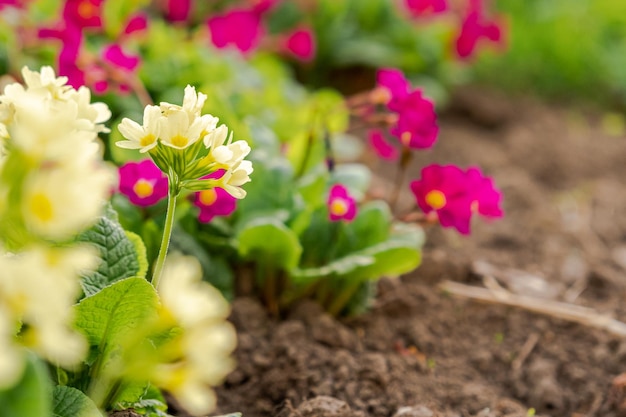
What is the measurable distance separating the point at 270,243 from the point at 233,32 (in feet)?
3.32

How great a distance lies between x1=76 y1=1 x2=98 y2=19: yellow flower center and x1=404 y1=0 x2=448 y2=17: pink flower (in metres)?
1.30

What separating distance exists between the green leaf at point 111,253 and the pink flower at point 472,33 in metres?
2.00

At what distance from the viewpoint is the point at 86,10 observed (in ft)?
6.63

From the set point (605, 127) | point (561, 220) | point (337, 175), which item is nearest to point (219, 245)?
point (337, 175)

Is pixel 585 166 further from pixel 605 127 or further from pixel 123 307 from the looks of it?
pixel 123 307

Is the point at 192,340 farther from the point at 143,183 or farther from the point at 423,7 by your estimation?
the point at 423,7

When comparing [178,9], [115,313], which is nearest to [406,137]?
[115,313]

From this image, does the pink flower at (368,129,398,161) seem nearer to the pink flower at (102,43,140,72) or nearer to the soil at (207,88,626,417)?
the soil at (207,88,626,417)

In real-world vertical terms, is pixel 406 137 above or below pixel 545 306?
above

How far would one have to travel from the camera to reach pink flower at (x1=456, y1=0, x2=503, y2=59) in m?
2.95

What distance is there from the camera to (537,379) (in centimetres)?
169

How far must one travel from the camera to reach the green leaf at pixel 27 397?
2.58 ft

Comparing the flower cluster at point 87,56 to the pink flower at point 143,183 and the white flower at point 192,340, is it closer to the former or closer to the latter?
the pink flower at point 143,183

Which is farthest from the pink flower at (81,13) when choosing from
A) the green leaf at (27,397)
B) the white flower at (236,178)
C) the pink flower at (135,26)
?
the green leaf at (27,397)
